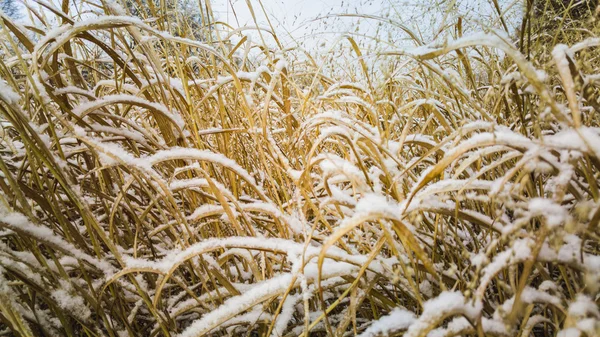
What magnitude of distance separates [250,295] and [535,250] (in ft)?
0.91

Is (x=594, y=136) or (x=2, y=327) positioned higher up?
(x=594, y=136)

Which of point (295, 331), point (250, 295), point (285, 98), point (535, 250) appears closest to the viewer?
point (535, 250)

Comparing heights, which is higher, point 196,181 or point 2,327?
point 196,181

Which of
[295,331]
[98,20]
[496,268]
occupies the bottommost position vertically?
[295,331]

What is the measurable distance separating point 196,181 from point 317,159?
0.22 metres

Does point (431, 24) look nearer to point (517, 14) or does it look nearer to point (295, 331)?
point (517, 14)

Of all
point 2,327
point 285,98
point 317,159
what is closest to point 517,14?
point 285,98

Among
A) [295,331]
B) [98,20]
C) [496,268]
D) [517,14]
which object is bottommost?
[295,331]

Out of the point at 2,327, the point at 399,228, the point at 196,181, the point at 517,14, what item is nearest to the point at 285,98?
the point at 196,181

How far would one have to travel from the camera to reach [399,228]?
1.07 ft

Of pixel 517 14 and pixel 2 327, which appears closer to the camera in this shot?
pixel 2 327

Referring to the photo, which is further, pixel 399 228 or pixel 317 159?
pixel 317 159

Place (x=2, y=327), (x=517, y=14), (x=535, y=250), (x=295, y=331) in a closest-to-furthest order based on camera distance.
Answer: (x=535, y=250) < (x=295, y=331) < (x=2, y=327) < (x=517, y=14)

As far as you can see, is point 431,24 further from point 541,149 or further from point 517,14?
point 541,149
